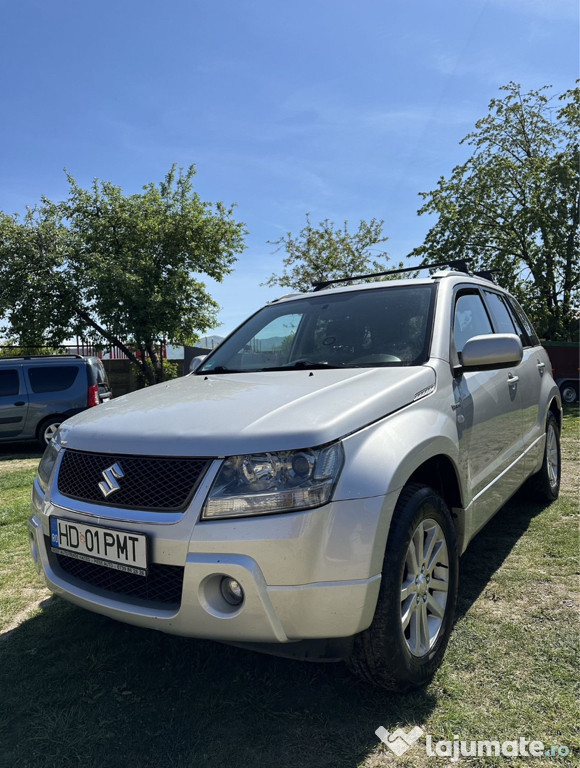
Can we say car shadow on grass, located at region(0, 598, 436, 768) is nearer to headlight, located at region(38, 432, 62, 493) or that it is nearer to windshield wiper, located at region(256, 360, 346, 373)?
headlight, located at region(38, 432, 62, 493)

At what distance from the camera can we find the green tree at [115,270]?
54.3ft

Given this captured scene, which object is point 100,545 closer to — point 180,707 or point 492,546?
point 180,707

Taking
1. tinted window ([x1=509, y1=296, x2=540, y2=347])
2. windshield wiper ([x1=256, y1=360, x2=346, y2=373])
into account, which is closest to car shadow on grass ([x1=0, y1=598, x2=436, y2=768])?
windshield wiper ([x1=256, y1=360, x2=346, y2=373])

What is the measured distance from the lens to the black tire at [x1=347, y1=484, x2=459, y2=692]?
1982 mm

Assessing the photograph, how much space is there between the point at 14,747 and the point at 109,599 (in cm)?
59

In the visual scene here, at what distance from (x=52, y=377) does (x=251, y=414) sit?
358 inches

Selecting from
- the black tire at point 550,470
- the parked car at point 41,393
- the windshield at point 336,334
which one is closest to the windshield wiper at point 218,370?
the windshield at point 336,334

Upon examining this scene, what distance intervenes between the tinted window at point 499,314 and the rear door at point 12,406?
8.55 meters

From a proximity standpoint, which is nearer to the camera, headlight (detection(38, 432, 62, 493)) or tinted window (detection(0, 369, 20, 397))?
headlight (detection(38, 432, 62, 493))

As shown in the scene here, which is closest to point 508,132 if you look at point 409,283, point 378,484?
point 409,283

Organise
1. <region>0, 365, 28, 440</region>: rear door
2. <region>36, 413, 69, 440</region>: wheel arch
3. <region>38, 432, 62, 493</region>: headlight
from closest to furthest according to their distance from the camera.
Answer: <region>38, 432, 62, 493</region>: headlight
<region>0, 365, 28, 440</region>: rear door
<region>36, 413, 69, 440</region>: wheel arch

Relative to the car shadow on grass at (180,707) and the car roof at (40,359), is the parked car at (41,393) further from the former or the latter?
the car shadow on grass at (180,707)

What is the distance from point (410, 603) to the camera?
7.09ft

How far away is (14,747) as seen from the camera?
6.57 ft
